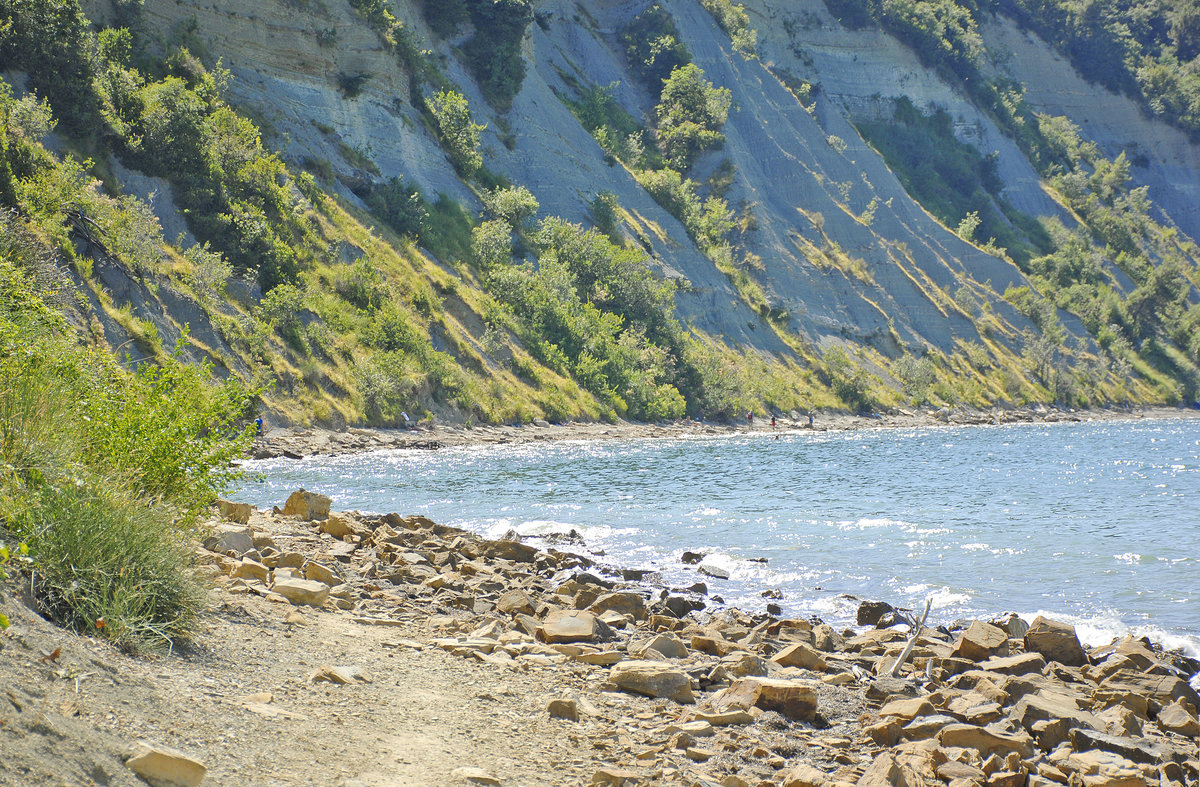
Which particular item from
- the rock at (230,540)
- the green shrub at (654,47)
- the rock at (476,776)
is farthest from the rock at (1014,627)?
the green shrub at (654,47)

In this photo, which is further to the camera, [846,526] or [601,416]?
[601,416]

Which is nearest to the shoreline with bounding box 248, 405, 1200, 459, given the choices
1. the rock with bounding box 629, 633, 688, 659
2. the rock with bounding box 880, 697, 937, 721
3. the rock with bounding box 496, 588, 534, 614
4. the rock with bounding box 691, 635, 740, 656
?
the rock with bounding box 496, 588, 534, 614

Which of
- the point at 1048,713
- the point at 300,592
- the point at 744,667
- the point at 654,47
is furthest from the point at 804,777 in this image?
the point at 654,47

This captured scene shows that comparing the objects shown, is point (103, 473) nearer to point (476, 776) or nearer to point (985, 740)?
point (476, 776)

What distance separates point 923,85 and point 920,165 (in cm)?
1002

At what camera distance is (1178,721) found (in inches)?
336

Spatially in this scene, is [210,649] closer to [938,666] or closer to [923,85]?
[938,666]

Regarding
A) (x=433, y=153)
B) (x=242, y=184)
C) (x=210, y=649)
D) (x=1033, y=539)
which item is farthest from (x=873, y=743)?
(x=433, y=153)

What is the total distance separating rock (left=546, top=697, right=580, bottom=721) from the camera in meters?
7.54

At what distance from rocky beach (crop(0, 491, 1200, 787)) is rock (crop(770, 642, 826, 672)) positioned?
2 centimetres

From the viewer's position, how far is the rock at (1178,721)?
8.41 meters

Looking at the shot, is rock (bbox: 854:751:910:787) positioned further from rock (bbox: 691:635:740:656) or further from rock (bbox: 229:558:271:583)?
rock (bbox: 229:558:271:583)

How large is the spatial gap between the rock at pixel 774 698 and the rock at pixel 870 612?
4.21 metres

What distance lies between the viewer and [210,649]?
23.0 feet
